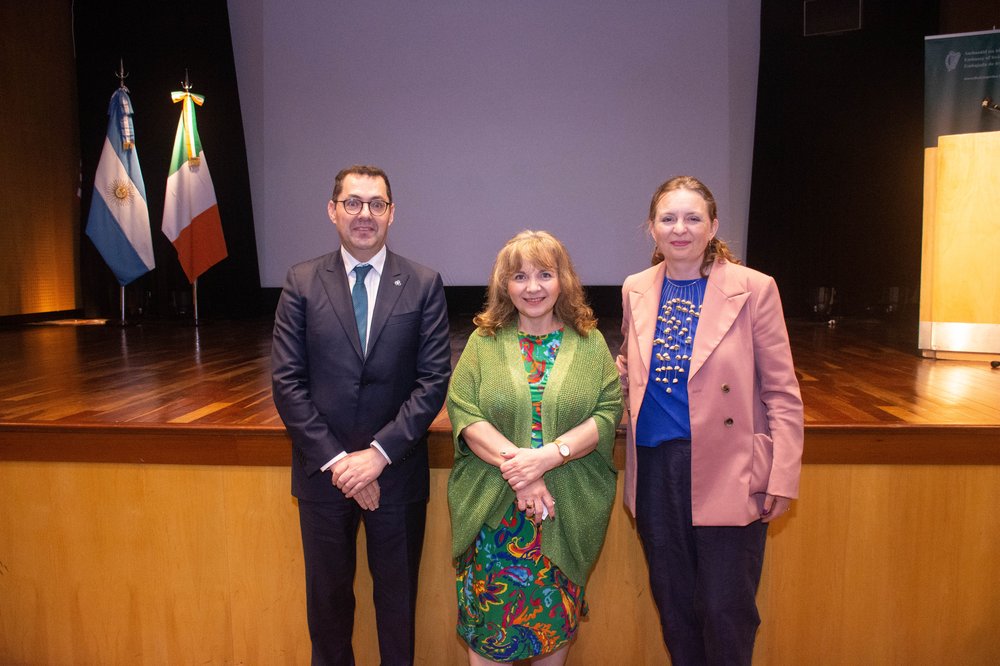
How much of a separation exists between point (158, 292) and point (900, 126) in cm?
688

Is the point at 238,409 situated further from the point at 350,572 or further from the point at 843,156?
the point at 843,156

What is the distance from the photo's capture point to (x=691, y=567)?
159cm

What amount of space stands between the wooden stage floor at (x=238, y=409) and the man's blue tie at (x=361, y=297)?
1.67 ft

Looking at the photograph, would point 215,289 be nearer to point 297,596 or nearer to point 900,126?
point 297,596

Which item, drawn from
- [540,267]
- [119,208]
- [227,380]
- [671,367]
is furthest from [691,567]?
[119,208]

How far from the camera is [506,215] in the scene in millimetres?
6309

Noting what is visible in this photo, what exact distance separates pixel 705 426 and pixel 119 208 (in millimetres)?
5784

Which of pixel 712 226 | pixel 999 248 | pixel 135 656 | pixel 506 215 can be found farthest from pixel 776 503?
pixel 506 215

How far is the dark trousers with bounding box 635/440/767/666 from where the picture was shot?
5.03 ft

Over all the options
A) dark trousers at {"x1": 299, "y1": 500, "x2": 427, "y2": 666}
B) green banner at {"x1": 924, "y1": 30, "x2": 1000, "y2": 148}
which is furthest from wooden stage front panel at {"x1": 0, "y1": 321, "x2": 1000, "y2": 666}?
green banner at {"x1": 924, "y1": 30, "x2": 1000, "y2": 148}

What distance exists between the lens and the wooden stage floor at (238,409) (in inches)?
79.8

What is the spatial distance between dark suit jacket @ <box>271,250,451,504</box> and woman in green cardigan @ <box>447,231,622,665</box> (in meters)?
0.11

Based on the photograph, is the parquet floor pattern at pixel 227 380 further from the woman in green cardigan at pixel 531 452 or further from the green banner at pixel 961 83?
the green banner at pixel 961 83

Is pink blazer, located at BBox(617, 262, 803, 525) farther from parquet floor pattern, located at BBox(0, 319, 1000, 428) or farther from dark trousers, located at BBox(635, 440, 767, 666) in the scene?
parquet floor pattern, located at BBox(0, 319, 1000, 428)
